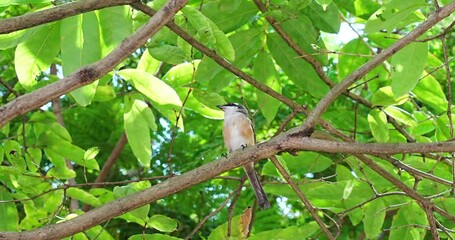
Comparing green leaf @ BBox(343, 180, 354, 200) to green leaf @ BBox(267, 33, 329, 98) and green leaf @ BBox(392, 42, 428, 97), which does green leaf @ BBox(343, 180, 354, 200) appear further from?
green leaf @ BBox(267, 33, 329, 98)

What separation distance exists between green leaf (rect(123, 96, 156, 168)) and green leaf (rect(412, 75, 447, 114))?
156cm

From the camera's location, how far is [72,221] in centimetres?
320

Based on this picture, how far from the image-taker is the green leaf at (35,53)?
12.6 ft

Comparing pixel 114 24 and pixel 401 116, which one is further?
pixel 401 116

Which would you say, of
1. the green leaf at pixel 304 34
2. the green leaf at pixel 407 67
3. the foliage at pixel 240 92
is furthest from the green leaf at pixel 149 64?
the green leaf at pixel 407 67

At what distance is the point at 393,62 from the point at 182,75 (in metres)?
1.09

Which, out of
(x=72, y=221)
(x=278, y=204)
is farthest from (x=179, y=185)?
(x=278, y=204)

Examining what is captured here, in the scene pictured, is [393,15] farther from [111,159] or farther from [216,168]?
[111,159]

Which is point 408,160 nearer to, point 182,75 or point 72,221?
point 182,75

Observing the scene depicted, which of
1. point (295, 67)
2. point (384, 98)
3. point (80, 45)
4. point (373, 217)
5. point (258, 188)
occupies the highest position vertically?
point (80, 45)

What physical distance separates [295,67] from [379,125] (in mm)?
542

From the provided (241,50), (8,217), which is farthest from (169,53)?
(8,217)

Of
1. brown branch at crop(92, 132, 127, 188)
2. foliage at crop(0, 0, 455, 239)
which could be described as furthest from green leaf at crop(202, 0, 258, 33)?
brown branch at crop(92, 132, 127, 188)

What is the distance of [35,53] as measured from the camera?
385cm
